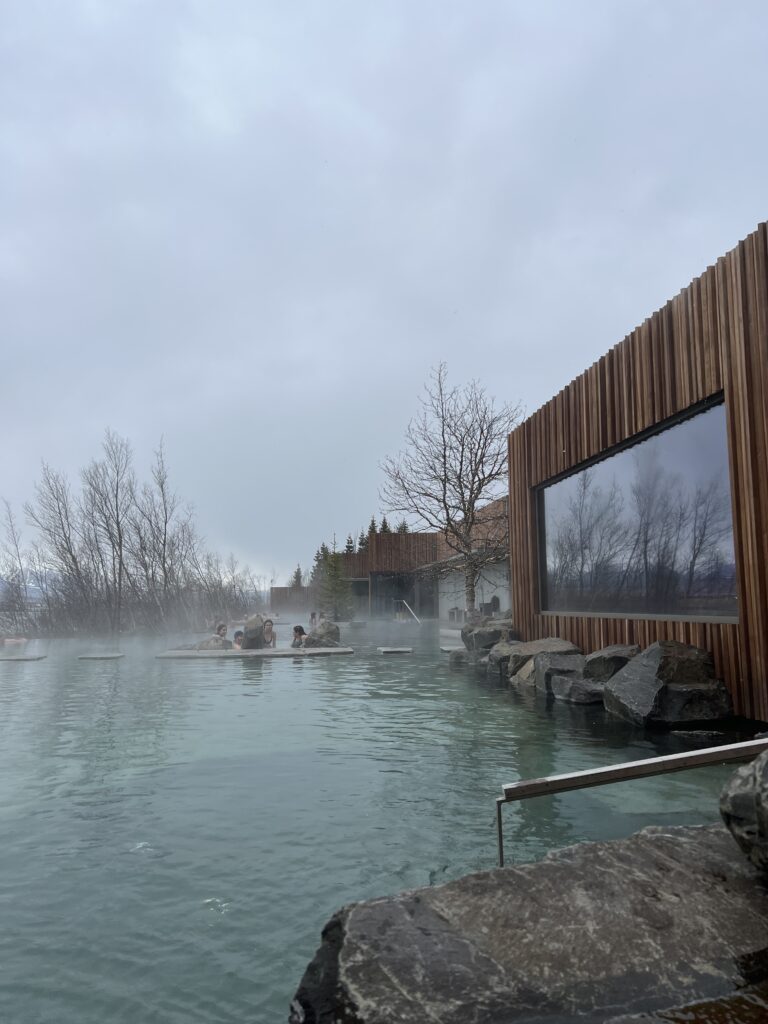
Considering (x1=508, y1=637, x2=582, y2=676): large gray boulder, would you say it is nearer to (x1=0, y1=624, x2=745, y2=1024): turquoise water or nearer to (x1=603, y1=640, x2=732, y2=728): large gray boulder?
(x1=0, y1=624, x2=745, y2=1024): turquoise water

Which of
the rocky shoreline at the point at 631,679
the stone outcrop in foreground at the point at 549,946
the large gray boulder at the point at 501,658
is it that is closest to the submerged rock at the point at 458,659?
the large gray boulder at the point at 501,658

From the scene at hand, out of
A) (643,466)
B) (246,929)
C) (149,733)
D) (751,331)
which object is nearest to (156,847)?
(246,929)

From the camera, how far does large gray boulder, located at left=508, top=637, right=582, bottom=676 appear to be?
9.60m

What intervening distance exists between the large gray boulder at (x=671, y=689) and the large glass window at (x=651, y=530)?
0.69 m

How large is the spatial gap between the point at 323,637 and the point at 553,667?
342 inches

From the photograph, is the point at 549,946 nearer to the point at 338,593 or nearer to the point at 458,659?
the point at 458,659

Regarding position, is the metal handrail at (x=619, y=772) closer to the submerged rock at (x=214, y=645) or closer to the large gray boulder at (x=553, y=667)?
the large gray boulder at (x=553, y=667)

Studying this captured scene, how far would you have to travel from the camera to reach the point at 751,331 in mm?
6188

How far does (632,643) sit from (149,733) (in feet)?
17.7

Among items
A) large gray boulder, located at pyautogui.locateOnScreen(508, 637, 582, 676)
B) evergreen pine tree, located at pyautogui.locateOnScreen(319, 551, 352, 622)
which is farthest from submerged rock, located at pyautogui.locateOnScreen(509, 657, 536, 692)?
evergreen pine tree, located at pyautogui.locateOnScreen(319, 551, 352, 622)

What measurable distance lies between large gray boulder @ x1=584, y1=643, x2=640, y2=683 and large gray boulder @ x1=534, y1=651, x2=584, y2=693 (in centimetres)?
18

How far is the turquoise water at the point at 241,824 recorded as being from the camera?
238 cm

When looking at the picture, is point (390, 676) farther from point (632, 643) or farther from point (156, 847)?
point (156, 847)

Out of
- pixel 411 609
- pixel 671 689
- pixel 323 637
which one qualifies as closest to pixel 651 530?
pixel 671 689
